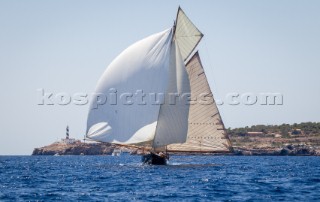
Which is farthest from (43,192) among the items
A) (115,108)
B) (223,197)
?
(115,108)

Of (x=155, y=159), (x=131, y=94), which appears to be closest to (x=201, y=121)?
(x=155, y=159)

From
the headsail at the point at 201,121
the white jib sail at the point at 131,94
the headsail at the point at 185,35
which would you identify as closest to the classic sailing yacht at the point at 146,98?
the white jib sail at the point at 131,94

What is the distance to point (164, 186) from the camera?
4744cm

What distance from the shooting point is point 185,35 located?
71.0 metres

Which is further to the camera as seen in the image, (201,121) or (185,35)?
(185,35)

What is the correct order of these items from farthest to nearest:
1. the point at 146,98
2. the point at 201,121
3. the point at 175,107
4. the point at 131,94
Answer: the point at 201,121 < the point at 175,107 < the point at 146,98 < the point at 131,94

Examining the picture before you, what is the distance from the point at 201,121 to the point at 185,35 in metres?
10.3

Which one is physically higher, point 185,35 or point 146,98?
point 185,35

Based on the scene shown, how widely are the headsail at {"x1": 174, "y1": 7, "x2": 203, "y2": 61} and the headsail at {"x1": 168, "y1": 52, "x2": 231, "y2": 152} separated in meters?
1.43

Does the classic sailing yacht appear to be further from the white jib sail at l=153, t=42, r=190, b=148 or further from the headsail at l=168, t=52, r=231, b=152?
the headsail at l=168, t=52, r=231, b=152

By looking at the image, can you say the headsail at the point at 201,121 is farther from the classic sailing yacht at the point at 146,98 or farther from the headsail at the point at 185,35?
the headsail at the point at 185,35

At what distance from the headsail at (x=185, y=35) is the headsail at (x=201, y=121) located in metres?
1.43

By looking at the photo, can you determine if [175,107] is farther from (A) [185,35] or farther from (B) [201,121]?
(A) [185,35]

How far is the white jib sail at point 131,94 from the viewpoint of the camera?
65.5m
